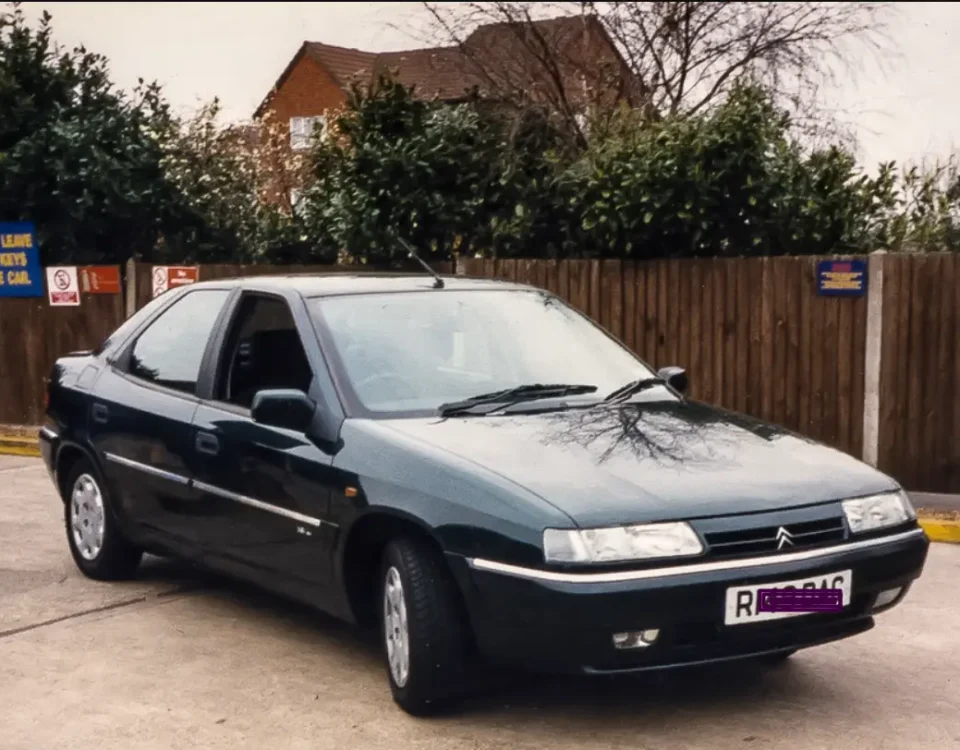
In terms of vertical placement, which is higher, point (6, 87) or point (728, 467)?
point (6, 87)

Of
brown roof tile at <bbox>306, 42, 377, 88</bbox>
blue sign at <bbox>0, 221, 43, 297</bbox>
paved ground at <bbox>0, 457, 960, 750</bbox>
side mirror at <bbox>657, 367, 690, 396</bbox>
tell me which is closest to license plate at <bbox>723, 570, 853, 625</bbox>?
paved ground at <bbox>0, 457, 960, 750</bbox>

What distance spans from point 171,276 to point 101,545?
7.82 m

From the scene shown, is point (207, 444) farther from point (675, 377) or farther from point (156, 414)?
point (675, 377)

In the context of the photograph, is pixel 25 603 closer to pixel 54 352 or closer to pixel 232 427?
pixel 232 427

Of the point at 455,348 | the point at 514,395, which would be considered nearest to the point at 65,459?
the point at 455,348

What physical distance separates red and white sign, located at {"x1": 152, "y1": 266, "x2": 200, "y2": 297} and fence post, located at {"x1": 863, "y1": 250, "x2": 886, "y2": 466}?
716 cm

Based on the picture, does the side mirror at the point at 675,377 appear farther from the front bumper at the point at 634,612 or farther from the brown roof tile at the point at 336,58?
the brown roof tile at the point at 336,58

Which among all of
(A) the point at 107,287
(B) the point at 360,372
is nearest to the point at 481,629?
(B) the point at 360,372

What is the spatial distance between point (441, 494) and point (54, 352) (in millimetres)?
11598

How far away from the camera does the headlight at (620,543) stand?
4434 millimetres

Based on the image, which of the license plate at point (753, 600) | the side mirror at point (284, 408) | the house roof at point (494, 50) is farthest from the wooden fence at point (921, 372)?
the house roof at point (494, 50)

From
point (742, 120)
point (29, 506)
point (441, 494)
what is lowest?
point (29, 506)

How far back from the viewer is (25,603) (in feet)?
22.8

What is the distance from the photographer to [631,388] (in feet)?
19.4
